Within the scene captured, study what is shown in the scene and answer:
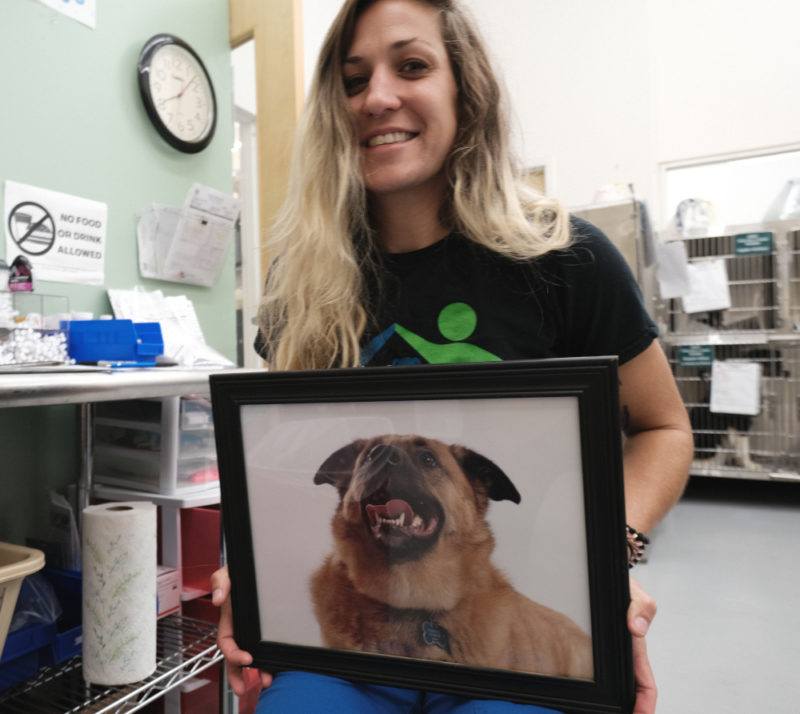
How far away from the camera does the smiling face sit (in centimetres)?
77

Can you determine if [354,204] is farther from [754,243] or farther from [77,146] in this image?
[754,243]

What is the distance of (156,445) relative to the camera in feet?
3.71

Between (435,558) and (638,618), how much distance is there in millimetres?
167

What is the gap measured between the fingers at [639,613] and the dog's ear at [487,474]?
0.12 metres

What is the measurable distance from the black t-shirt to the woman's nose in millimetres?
199

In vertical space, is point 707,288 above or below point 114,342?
above

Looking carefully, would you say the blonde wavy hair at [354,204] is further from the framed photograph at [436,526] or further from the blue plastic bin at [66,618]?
the blue plastic bin at [66,618]

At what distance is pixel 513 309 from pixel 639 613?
1.36 feet

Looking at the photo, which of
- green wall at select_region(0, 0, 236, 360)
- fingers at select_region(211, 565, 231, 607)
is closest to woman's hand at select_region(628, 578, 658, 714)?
fingers at select_region(211, 565, 231, 607)

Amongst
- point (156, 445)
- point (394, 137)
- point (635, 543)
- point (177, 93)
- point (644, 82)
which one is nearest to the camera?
point (635, 543)

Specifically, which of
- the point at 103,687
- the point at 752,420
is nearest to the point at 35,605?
the point at 103,687

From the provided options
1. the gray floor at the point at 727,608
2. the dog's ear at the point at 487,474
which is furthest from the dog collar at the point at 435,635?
the gray floor at the point at 727,608

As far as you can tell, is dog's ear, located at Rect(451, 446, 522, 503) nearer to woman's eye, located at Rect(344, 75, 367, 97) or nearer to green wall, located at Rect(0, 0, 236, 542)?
woman's eye, located at Rect(344, 75, 367, 97)

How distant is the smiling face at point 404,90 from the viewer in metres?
0.77
